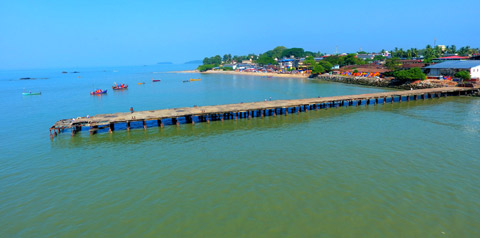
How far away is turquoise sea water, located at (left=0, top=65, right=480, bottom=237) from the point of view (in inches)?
640

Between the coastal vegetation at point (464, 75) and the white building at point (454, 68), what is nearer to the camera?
the coastal vegetation at point (464, 75)

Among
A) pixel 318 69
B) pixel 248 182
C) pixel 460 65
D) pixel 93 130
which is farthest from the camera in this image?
pixel 318 69

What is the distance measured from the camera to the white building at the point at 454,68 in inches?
2584

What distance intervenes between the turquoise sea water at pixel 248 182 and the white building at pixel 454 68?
40.3 metres

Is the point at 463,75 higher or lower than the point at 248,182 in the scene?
higher

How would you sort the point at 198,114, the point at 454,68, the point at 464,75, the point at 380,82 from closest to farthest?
the point at 198,114 < the point at 464,75 < the point at 454,68 < the point at 380,82

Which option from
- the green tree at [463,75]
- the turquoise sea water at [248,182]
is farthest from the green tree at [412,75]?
the turquoise sea water at [248,182]

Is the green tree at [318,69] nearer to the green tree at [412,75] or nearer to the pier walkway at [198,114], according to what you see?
the green tree at [412,75]

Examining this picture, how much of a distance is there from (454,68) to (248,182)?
7349 cm

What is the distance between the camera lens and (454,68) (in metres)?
68.8

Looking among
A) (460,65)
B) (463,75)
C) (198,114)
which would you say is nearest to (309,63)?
(460,65)

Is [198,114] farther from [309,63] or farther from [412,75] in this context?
[309,63]

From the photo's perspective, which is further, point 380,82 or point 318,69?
point 318,69

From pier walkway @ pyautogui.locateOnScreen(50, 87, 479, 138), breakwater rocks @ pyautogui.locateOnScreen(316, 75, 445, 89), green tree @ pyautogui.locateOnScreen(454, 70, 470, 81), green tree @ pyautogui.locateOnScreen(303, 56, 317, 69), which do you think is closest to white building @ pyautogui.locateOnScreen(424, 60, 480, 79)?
green tree @ pyautogui.locateOnScreen(454, 70, 470, 81)
